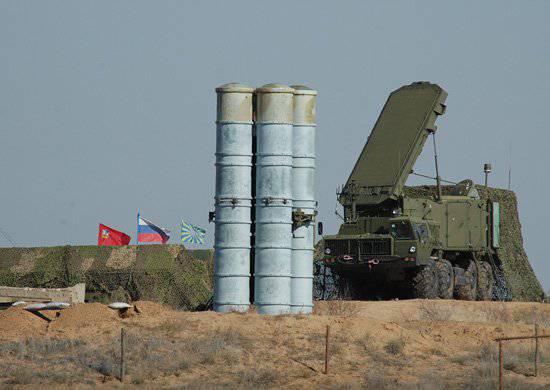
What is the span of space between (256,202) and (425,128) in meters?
9.19

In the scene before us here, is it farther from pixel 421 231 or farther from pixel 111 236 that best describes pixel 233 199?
pixel 111 236

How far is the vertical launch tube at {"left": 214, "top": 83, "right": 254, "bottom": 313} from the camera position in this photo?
2605 centimetres

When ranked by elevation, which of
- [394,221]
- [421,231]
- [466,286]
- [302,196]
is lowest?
[466,286]

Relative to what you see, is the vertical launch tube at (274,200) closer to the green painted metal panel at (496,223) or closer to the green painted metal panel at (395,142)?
the green painted metal panel at (395,142)

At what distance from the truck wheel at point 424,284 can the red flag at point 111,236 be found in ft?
29.6

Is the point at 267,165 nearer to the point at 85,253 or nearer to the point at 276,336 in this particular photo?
the point at 276,336

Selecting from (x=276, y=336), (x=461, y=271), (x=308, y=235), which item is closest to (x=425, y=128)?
(x=461, y=271)

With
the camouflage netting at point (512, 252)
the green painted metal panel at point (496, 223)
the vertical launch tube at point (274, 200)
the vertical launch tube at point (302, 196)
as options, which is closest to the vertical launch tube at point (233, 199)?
the vertical launch tube at point (274, 200)

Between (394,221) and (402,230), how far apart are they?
33 centimetres

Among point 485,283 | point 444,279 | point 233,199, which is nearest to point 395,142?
point 444,279

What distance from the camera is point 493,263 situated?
39250 mm

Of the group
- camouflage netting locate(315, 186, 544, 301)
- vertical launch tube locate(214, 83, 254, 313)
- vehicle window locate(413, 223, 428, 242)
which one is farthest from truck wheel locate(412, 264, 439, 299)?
vertical launch tube locate(214, 83, 254, 313)

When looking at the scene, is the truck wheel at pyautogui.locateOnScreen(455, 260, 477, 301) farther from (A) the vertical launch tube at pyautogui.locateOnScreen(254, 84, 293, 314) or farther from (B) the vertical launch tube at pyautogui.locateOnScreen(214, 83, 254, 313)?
(B) the vertical launch tube at pyautogui.locateOnScreen(214, 83, 254, 313)

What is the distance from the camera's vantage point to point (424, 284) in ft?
110
